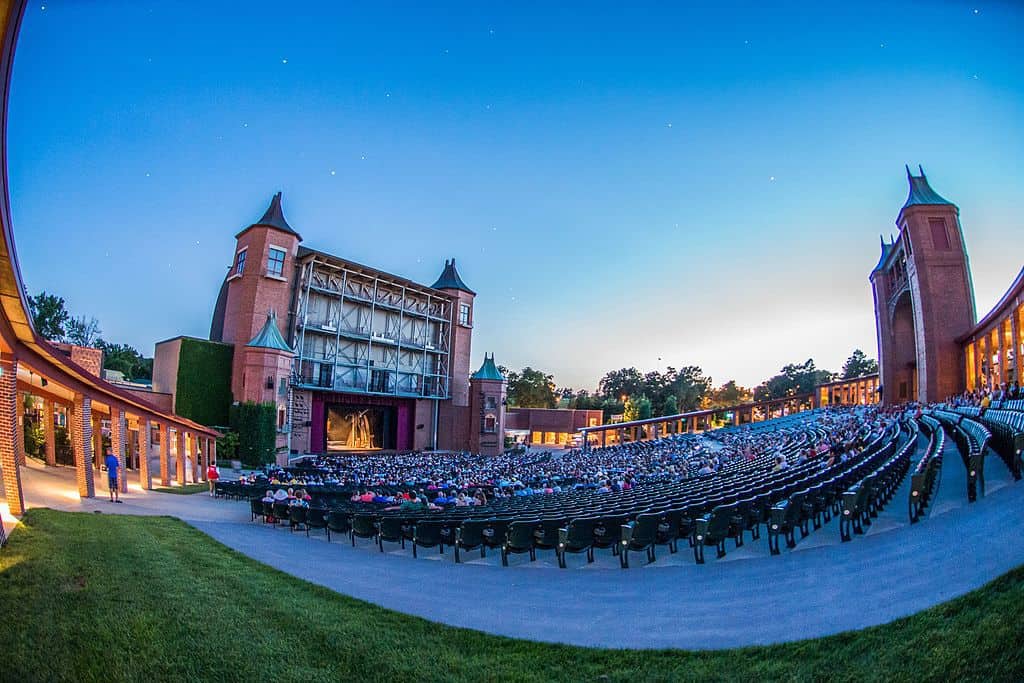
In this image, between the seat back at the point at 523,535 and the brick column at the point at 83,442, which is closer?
the seat back at the point at 523,535

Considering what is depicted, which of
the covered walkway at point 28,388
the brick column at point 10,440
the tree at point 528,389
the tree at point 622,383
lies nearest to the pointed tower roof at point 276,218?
the covered walkway at point 28,388

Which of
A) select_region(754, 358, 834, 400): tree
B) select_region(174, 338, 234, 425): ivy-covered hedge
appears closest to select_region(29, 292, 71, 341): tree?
select_region(174, 338, 234, 425): ivy-covered hedge

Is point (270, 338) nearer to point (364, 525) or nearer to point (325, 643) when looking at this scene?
point (364, 525)

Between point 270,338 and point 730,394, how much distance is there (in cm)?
11509

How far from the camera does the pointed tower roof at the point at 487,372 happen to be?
183ft

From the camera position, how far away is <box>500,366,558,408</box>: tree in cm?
10088

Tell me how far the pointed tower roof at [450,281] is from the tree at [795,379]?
242 feet

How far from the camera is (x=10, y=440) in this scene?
10016 mm

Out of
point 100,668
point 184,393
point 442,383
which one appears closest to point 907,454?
point 100,668

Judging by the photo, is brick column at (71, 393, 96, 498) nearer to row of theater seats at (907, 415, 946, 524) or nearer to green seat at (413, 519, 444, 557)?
green seat at (413, 519, 444, 557)

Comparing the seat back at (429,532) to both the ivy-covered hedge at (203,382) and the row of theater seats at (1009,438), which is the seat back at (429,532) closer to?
the row of theater seats at (1009,438)

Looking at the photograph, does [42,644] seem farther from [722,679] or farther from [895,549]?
[895,549]

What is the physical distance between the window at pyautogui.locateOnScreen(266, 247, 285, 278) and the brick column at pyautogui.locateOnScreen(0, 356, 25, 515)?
103 feet

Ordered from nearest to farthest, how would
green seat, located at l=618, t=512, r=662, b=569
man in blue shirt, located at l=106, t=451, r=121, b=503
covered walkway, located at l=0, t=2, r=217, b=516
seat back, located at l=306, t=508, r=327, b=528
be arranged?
covered walkway, located at l=0, t=2, r=217, b=516 < green seat, located at l=618, t=512, r=662, b=569 < seat back, located at l=306, t=508, r=327, b=528 < man in blue shirt, located at l=106, t=451, r=121, b=503
